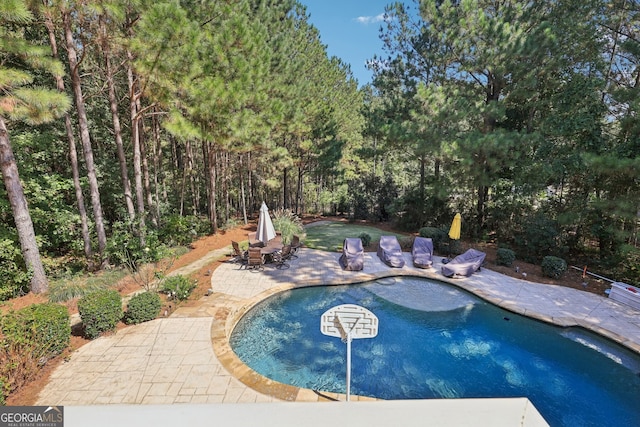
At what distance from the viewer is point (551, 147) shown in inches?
466

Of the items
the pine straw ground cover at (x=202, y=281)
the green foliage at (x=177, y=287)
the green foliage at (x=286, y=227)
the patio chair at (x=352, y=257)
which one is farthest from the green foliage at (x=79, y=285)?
the patio chair at (x=352, y=257)

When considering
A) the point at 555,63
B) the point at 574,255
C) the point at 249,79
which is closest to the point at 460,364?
the point at 574,255

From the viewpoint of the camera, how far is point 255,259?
10.4 metres

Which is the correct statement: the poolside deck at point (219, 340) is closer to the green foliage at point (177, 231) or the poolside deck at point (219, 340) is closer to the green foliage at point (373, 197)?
the green foliage at point (177, 231)

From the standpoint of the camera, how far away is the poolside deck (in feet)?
16.0

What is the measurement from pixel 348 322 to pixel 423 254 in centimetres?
745

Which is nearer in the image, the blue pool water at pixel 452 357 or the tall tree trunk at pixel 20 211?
the blue pool water at pixel 452 357

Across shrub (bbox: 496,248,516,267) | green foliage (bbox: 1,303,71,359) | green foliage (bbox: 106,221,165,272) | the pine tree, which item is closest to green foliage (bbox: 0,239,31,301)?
the pine tree

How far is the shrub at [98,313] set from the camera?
20.4 ft

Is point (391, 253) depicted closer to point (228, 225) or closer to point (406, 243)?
point (406, 243)

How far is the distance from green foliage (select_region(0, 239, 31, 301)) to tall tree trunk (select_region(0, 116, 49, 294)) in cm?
25

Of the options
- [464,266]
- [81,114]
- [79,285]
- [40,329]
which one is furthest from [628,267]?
[81,114]

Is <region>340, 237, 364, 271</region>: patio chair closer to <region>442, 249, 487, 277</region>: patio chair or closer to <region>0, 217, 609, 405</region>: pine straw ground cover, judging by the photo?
<region>0, 217, 609, 405</region>: pine straw ground cover

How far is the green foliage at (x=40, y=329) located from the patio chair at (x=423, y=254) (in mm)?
9808
